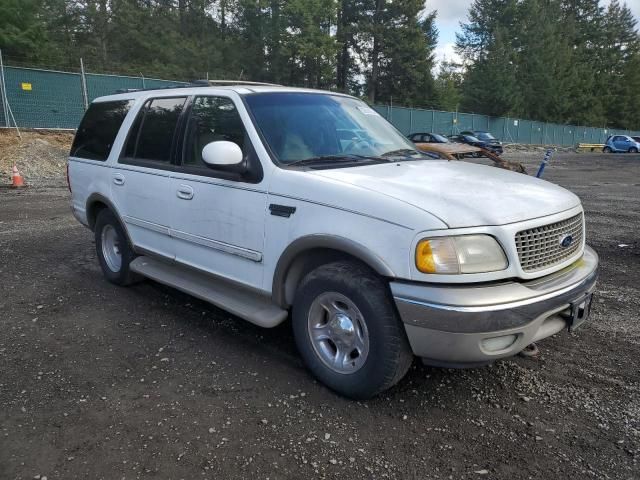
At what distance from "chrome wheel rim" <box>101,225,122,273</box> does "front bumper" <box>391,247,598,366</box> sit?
11.7 ft

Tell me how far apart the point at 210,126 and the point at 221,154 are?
2.51ft

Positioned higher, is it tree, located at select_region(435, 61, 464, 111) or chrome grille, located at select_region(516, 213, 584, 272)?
tree, located at select_region(435, 61, 464, 111)

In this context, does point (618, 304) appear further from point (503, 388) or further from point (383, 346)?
point (383, 346)

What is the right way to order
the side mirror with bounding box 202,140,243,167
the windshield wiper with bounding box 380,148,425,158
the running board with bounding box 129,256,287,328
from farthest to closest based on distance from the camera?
the windshield wiper with bounding box 380,148,425,158 → the running board with bounding box 129,256,287,328 → the side mirror with bounding box 202,140,243,167

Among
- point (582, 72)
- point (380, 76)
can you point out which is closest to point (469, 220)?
point (380, 76)

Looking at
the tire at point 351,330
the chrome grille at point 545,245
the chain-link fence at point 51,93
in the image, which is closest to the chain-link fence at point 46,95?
the chain-link fence at point 51,93

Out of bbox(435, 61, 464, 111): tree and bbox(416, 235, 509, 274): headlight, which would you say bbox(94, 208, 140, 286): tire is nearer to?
bbox(416, 235, 509, 274): headlight

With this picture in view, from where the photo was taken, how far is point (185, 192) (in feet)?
13.1

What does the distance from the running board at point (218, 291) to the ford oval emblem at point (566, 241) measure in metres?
1.82

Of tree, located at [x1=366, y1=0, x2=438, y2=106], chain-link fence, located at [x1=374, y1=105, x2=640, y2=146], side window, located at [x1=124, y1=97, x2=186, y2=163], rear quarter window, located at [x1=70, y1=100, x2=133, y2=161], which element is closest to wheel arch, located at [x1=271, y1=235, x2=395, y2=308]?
side window, located at [x1=124, y1=97, x2=186, y2=163]

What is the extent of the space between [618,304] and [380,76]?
50985 mm

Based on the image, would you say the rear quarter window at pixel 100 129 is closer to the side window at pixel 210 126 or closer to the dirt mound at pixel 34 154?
the side window at pixel 210 126

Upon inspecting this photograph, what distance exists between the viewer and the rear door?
14.0 ft

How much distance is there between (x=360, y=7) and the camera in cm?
5094
